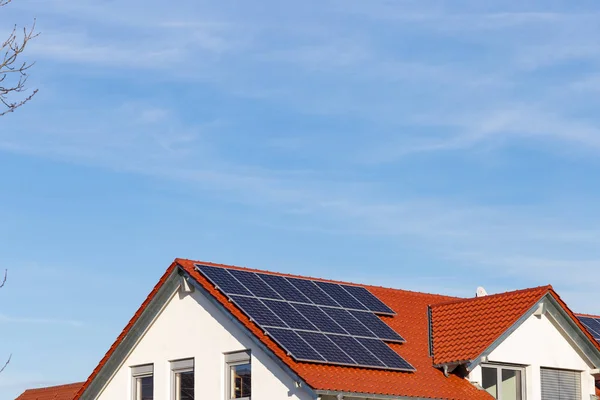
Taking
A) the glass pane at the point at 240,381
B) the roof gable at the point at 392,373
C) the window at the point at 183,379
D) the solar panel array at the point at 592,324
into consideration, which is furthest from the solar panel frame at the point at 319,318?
the solar panel array at the point at 592,324

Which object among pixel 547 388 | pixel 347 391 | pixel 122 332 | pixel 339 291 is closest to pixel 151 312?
pixel 122 332

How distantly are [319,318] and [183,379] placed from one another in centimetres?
441

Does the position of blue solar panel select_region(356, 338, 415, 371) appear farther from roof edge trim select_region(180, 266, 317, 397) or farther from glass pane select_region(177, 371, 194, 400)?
glass pane select_region(177, 371, 194, 400)

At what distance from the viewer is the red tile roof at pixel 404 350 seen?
27391 millimetres

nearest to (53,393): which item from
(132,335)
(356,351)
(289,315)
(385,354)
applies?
(132,335)

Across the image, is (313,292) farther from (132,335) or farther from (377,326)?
(132,335)

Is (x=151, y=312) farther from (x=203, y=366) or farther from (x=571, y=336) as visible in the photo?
(x=571, y=336)

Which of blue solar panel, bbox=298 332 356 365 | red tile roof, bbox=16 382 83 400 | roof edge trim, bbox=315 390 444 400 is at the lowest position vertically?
roof edge trim, bbox=315 390 444 400

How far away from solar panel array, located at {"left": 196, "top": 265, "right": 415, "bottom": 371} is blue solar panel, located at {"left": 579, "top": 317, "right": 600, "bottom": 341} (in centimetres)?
737

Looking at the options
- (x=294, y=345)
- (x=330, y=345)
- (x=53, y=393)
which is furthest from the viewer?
(x=53, y=393)

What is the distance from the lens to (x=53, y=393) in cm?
4428

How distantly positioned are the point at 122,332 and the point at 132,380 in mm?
1469

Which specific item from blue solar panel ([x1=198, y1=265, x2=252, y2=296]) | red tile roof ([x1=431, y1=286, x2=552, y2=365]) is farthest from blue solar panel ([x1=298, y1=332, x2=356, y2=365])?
red tile roof ([x1=431, y1=286, x2=552, y2=365])

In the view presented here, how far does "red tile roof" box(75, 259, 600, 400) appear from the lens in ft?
89.9
